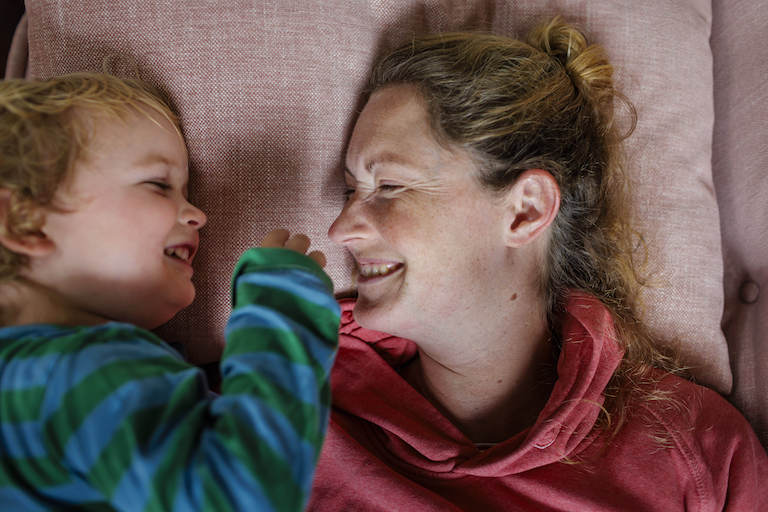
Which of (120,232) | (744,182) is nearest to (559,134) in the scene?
(744,182)

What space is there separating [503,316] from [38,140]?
906 millimetres

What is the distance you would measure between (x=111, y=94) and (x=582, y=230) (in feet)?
3.30

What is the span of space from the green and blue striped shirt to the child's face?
0.13m

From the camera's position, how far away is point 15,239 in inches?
35.5

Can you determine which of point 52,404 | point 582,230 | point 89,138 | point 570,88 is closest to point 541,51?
point 570,88

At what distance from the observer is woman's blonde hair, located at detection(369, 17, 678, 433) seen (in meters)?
1.15

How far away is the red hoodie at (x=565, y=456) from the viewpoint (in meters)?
1.14

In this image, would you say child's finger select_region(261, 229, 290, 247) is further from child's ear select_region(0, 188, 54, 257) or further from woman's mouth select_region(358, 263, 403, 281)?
child's ear select_region(0, 188, 54, 257)

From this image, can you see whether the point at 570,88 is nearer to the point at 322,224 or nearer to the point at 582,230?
the point at 582,230

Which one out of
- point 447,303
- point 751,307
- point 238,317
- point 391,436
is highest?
point 238,317

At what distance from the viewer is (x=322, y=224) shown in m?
1.29

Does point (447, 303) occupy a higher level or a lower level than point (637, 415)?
higher

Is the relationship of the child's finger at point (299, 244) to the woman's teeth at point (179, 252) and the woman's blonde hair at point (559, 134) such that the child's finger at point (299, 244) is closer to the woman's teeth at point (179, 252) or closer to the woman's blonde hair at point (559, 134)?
the woman's teeth at point (179, 252)

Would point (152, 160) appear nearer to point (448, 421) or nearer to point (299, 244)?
point (299, 244)
